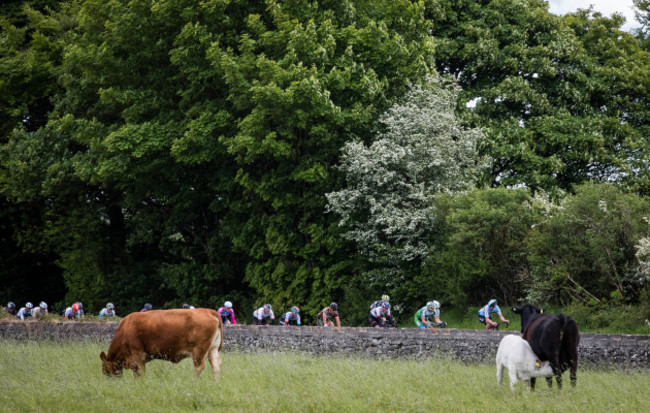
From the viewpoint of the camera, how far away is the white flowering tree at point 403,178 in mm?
27547

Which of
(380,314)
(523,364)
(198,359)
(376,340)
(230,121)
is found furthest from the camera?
(230,121)

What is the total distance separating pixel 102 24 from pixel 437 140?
56.1 ft

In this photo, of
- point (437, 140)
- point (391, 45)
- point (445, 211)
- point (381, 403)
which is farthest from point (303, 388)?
point (391, 45)

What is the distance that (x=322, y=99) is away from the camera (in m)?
27.2

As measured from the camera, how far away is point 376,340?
21312 millimetres

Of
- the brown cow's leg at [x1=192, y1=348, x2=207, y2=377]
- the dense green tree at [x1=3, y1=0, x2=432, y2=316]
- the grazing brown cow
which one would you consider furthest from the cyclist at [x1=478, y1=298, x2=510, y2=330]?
the brown cow's leg at [x1=192, y1=348, x2=207, y2=377]

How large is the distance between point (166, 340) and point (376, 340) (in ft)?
29.4

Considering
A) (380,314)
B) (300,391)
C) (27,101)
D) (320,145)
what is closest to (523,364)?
(300,391)

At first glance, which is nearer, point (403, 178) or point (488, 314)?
point (488, 314)

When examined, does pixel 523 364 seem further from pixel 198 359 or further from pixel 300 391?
pixel 198 359

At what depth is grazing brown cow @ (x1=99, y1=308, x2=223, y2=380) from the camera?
13.6m

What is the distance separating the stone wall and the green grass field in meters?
1.52

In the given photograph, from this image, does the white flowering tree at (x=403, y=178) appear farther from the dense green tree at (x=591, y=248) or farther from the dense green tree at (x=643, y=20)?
the dense green tree at (x=643, y=20)

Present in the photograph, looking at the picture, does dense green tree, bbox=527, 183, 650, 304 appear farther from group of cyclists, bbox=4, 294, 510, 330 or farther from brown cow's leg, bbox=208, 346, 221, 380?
brown cow's leg, bbox=208, 346, 221, 380
